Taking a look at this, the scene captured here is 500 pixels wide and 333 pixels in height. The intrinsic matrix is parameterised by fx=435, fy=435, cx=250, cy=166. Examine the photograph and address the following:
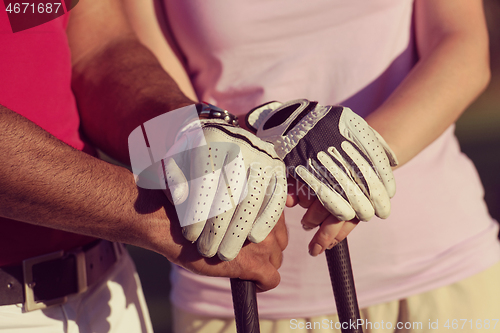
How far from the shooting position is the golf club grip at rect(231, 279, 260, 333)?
1.00m

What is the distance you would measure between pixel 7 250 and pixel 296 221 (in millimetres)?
806

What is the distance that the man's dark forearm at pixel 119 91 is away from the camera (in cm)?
129

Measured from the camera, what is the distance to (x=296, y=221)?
1371 mm

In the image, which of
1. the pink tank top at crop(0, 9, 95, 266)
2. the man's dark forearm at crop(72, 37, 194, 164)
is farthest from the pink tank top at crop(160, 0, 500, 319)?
the pink tank top at crop(0, 9, 95, 266)

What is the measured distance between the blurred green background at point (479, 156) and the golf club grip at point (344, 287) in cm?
297

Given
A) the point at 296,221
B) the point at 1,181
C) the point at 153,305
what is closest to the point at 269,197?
the point at 296,221

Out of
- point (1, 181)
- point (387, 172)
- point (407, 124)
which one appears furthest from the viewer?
point (407, 124)

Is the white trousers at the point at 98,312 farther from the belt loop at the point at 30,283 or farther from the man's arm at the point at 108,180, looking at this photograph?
the man's arm at the point at 108,180

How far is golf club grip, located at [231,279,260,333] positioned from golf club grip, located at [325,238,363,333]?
0.22 meters

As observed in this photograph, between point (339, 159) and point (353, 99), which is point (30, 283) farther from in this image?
point (353, 99)

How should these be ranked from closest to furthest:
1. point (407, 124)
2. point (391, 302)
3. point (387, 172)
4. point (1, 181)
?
point (1, 181)
point (387, 172)
point (407, 124)
point (391, 302)

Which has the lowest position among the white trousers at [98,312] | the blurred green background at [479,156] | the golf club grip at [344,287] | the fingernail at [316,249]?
the blurred green background at [479,156]

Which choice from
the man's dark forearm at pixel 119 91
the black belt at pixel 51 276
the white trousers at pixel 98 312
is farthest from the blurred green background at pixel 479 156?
the man's dark forearm at pixel 119 91

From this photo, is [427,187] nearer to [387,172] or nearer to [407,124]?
[407,124]
